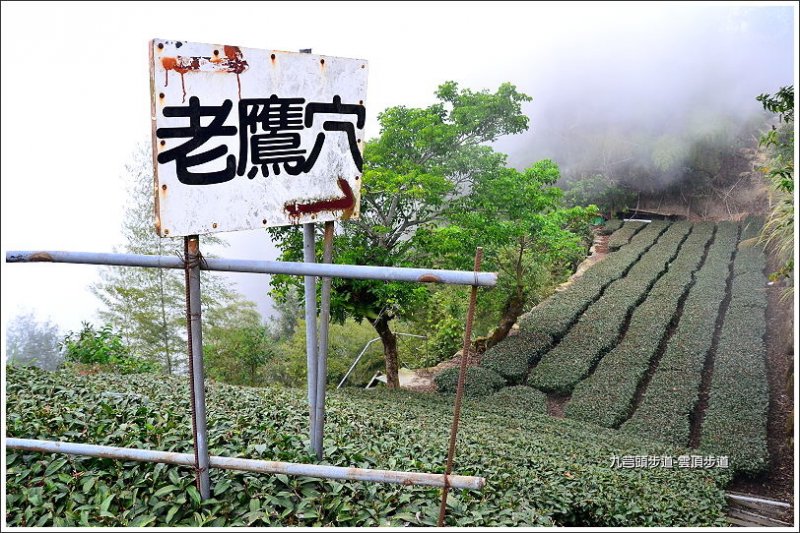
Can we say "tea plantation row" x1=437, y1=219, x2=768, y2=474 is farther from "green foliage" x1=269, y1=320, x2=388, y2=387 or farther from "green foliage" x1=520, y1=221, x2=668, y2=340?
"green foliage" x1=269, y1=320, x2=388, y2=387

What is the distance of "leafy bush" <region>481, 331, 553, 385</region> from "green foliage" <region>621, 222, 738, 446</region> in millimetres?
1649

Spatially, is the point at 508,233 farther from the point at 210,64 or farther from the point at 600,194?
the point at 600,194

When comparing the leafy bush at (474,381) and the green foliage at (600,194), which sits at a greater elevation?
the green foliage at (600,194)

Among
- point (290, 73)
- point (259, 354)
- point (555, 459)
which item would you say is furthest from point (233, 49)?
point (259, 354)

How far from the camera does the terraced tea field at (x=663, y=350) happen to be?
683 centimetres

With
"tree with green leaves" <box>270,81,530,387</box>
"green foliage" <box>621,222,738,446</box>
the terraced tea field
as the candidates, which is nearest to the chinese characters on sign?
"tree with green leaves" <box>270,81,530,387</box>

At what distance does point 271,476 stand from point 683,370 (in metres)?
7.02

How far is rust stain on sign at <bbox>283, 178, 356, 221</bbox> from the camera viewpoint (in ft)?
7.36

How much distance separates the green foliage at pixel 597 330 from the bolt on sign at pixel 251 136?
6429mm

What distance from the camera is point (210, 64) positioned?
1.95 m

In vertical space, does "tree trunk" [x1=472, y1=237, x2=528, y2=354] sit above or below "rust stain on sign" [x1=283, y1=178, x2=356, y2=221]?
below

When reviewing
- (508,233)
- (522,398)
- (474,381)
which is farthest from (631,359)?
(508,233)

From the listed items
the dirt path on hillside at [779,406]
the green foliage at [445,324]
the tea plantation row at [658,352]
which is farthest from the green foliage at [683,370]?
the green foliage at [445,324]

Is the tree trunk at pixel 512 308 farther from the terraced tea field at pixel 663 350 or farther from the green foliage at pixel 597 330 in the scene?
the green foliage at pixel 597 330
